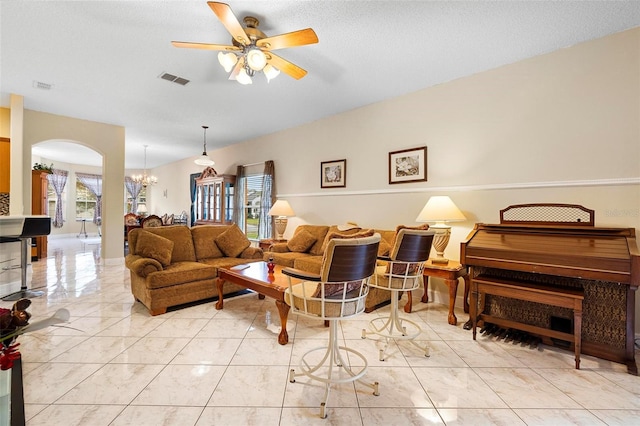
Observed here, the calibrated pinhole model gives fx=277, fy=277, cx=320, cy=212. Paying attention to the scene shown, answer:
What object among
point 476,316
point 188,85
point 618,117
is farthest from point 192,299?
point 618,117

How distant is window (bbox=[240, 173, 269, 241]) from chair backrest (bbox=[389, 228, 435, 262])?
456cm

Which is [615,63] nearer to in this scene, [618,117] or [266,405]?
[618,117]

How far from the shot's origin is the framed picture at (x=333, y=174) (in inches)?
186

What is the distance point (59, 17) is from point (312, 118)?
3.42 m

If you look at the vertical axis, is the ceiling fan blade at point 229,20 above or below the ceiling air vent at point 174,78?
below

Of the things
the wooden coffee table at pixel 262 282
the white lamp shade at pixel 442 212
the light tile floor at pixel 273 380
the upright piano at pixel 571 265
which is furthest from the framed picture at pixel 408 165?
the wooden coffee table at pixel 262 282

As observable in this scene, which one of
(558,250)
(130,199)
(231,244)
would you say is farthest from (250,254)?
(130,199)

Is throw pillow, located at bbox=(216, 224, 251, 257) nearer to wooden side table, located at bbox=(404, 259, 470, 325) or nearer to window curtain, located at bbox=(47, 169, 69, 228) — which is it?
wooden side table, located at bbox=(404, 259, 470, 325)

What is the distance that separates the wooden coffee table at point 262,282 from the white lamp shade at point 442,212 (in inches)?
69.5

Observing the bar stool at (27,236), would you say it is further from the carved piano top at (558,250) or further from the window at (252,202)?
the carved piano top at (558,250)

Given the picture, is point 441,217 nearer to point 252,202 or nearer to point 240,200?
point 252,202

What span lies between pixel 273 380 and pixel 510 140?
338cm

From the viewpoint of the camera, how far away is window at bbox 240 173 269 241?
21.1 ft

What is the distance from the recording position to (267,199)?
607 cm
